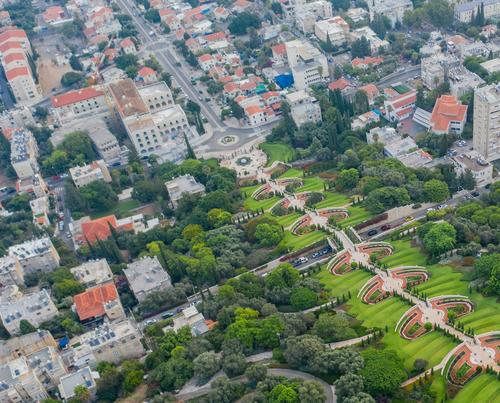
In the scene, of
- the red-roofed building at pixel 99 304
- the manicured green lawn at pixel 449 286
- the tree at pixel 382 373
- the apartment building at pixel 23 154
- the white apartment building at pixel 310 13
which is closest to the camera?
the tree at pixel 382 373

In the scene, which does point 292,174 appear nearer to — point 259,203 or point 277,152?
point 259,203

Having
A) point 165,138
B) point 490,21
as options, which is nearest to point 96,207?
point 165,138

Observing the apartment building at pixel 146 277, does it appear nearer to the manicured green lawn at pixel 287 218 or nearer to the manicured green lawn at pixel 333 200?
the manicured green lawn at pixel 287 218

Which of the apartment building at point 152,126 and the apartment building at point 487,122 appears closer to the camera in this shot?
the apartment building at point 487,122

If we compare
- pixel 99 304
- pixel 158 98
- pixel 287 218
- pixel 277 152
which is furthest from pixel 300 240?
pixel 158 98

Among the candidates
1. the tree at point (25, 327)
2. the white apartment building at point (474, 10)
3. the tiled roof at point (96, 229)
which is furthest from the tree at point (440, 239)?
the white apartment building at point (474, 10)

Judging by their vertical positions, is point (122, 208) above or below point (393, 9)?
below

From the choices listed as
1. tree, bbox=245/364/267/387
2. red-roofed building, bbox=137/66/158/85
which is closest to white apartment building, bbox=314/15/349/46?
red-roofed building, bbox=137/66/158/85
